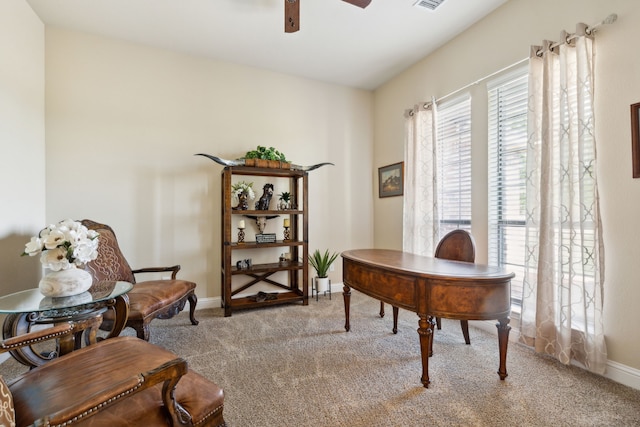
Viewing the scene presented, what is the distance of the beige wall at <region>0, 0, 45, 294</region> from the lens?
2256mm

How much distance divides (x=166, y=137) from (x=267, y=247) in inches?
69.2

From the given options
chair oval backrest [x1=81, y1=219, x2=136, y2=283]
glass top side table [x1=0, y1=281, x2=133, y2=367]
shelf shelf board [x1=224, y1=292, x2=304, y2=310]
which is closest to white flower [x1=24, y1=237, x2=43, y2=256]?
glass top side table [x1=0, y1=281, x2=133, y2=367]

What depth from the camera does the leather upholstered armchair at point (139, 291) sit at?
84.8 inches

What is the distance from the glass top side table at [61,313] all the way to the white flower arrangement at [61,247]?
22cm

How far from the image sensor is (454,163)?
3189 mm

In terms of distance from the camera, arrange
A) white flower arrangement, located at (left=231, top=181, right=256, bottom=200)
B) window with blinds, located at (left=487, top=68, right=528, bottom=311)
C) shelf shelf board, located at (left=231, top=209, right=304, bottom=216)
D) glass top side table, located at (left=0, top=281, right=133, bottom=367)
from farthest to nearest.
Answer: white flower arrangement, located at (left=231, top=181, right=256, bottom=200)
shelf shelf board, located at (left=231, top=209, right=304, bottom=216)
window with blinds, located at (left=487, top=68, right=528, bottom=311)
glass top side table, located at (left=0, top=281, right=133, bottom=367)

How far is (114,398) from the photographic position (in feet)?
2.88

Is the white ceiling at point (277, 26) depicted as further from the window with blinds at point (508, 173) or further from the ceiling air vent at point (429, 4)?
the window with blinds at point (508, 173)

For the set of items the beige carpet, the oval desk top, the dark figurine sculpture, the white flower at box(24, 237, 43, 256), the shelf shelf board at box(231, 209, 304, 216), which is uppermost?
the dark figurine sculpture

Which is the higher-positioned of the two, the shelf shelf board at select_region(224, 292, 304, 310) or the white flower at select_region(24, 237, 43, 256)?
the white flower at select_region(24, 237, 43, 256)

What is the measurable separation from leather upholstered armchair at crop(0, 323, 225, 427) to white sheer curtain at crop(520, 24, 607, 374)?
7.82ft

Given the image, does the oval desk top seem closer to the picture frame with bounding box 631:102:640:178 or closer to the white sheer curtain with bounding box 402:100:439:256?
the white sheer curtain with bounding box 402:100:439:256

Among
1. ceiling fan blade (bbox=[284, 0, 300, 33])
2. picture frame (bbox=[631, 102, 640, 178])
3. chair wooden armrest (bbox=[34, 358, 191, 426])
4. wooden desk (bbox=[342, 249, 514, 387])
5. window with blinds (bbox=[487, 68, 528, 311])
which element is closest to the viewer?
chair wooden armrest (bbox=[34, 358, 191, 426])

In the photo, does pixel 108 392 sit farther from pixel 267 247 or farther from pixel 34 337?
pixel 267 247
